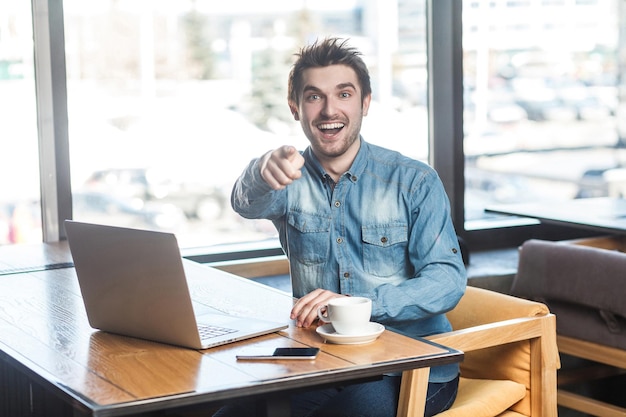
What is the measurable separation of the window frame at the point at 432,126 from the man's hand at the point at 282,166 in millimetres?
1657

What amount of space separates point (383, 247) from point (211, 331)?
1.92 ft

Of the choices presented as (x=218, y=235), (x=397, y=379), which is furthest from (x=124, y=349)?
(x=218, y=235)

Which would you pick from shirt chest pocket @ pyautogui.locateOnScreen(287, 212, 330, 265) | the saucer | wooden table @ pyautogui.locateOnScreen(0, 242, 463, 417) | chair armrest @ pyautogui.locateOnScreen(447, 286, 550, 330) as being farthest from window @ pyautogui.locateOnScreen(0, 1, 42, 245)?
the saucer

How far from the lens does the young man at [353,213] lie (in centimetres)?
232

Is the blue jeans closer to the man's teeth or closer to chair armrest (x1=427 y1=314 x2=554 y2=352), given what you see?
chair armrest (x1=427 y1=314 x2=554 y2=352)

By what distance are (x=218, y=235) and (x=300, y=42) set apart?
81cm

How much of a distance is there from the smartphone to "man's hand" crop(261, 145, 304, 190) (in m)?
0.37

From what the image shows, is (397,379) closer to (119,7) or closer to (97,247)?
(97,247)

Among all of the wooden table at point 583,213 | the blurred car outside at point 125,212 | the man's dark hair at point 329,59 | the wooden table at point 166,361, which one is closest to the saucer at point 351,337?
the wooden table at point 166,361

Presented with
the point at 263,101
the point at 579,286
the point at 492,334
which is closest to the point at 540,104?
the point at 263,101

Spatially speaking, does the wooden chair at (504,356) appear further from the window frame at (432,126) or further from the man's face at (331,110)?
the window frame at (432,126)

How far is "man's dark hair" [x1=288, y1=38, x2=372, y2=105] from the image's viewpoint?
8.34ft

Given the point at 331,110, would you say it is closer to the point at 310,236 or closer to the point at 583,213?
the point at 310,236

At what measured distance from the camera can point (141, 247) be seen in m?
1.90
